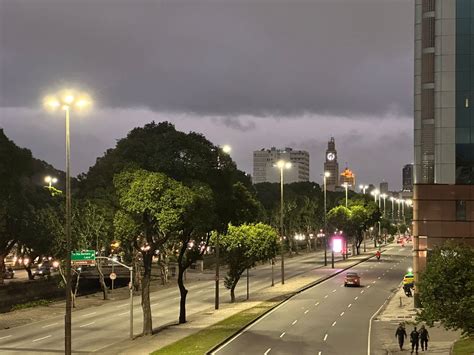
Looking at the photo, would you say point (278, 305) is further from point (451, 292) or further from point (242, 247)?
point (451, 292)

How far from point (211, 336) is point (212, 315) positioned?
1269 centimetres

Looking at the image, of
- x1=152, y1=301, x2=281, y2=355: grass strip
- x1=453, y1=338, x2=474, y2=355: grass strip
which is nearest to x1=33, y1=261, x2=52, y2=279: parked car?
x1=152, y1=301, x2=281, y2=355: grass strip

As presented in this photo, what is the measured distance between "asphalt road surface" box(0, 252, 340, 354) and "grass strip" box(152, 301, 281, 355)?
5.19 meters

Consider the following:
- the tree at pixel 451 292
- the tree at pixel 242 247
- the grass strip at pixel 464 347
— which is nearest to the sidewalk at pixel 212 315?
the tree at pixel 242 247

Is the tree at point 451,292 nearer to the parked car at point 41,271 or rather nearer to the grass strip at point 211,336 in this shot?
the grass strip at point 211,336

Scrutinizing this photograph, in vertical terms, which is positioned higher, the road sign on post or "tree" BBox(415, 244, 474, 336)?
the road sign on post

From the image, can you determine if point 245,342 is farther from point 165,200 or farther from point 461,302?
point 461,302

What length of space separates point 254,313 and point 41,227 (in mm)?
44441

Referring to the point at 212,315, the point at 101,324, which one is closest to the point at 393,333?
the point at 212,315

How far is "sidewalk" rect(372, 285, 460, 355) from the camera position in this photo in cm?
3906

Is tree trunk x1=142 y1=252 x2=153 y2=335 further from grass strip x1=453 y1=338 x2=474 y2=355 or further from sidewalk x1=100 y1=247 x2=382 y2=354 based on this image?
grass strip x1=453 y1=338 x2=474 y2=355

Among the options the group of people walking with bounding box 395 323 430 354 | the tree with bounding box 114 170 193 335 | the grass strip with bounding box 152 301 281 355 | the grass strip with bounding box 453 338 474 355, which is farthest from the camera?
the tree with bounding box 114 170 193 335

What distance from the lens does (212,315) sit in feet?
181

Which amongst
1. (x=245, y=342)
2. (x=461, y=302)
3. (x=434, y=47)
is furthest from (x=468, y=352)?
(x=434, y=47)
